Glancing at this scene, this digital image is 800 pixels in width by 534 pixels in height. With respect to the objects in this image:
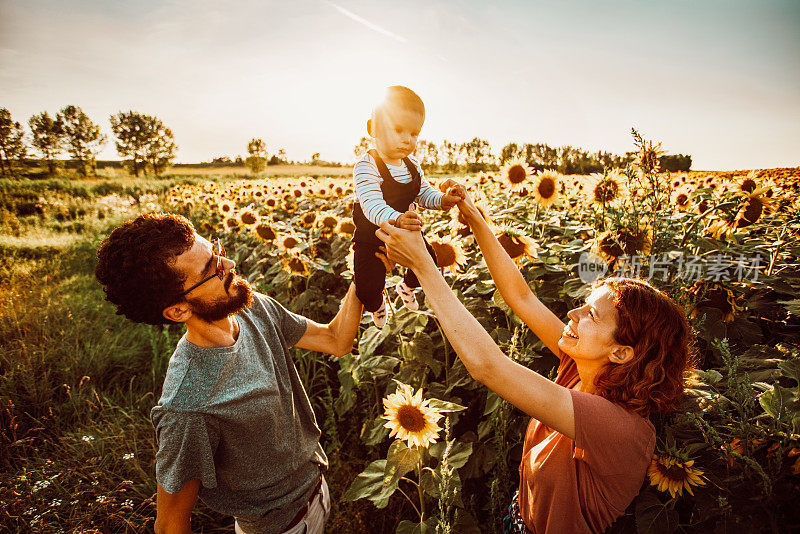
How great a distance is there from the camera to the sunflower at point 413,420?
1962 millimetres

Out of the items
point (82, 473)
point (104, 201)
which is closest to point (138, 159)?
point (104, 201)

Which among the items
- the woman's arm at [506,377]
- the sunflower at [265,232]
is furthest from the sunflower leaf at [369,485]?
the sunflower at [265,232]

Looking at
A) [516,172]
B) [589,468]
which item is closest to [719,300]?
[589,468]

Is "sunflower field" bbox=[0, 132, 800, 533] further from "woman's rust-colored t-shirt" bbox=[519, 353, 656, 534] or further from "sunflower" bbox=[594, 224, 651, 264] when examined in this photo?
"woman's rust-colored t-shirt" bbox=[519, 353, 656, 534]

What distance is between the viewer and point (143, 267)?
1474 mm

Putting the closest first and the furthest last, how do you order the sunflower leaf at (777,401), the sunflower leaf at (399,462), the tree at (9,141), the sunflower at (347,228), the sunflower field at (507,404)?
the sunflower leaf at (777,401) → the sunflower field at (507,404) → the sunflower leaf at (399,462) → the sunflower at (347,228) → the tree at (9,141)

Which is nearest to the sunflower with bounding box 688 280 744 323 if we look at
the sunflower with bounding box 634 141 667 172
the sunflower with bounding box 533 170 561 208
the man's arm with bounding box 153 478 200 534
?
the sunflower with bounding box 634 141 667 172

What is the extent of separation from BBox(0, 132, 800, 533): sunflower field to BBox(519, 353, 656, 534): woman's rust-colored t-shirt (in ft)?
0.47

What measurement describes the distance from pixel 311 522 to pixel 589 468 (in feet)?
4.84

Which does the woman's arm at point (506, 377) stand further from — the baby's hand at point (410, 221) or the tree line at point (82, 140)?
the tree line at point (82, 140)

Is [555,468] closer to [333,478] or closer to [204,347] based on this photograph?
[204,347]

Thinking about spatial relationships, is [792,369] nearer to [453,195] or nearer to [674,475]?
[674,475]

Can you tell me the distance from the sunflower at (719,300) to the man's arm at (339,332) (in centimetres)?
205

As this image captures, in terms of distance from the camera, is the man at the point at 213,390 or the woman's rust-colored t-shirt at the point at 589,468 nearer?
the woman's rust-colored t-shirt at the point at 589,468
